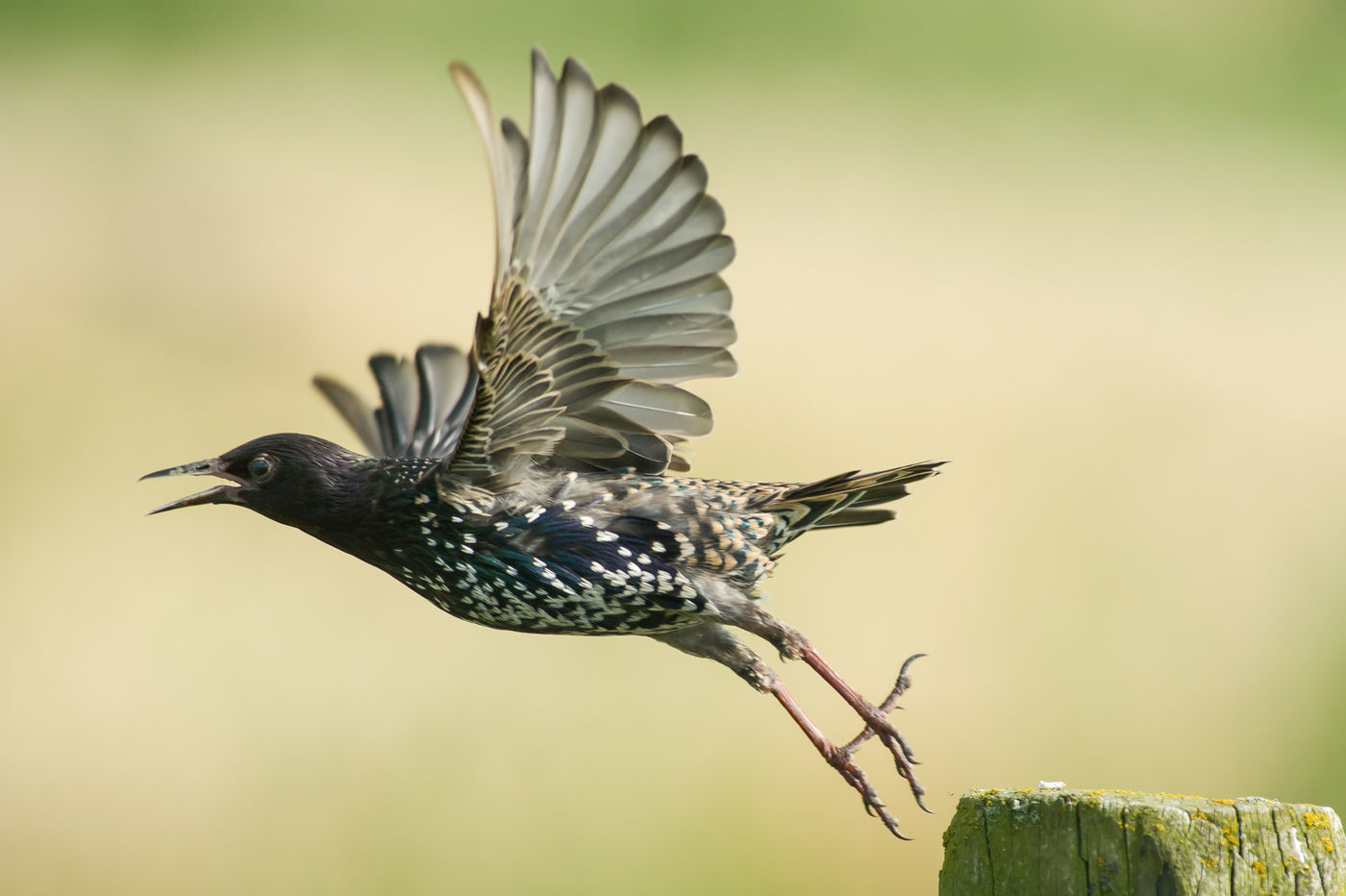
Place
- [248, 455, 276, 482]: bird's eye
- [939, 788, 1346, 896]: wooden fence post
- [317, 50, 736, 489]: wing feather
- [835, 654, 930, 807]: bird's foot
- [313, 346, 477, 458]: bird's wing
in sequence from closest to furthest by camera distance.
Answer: [939, 788, 1346, 896]: wooden fence post < [317, 50, 736, 489]: wing feather < [835, 654, 930, 807]: bird's foot < [248, 455, 276, 482]: bird's eye < [313, 346, 477, 458]: bird's wing

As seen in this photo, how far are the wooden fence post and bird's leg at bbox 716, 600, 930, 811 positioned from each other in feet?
4.28

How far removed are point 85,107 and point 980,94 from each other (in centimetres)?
607

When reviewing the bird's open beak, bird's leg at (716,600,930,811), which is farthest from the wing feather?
the bird's open beak

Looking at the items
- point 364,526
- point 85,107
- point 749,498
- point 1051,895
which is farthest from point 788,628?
point 85,107

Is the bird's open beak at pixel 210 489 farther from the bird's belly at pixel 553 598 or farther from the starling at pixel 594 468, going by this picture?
the bird's belly at pixel 553 598

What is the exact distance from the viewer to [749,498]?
152 inches

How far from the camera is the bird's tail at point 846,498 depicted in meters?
3.71

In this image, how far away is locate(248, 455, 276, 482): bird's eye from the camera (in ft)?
12.5

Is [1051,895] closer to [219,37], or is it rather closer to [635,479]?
[635,479]

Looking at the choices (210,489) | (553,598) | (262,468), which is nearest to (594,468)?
(553,598)

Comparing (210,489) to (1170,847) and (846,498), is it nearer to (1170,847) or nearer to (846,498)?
(846,498)

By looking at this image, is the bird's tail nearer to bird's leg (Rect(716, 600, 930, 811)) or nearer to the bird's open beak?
bird's leg (Rect(716, 600, 930, 811))

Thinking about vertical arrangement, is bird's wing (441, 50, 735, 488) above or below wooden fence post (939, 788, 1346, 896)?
above

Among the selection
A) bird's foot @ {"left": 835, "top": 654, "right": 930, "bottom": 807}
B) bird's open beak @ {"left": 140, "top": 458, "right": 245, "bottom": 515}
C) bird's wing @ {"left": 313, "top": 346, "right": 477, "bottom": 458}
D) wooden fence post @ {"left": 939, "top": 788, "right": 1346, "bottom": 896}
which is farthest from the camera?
bird's wing @ {"left": 313, "top": 346, "right": 477, "bottom": 458}
